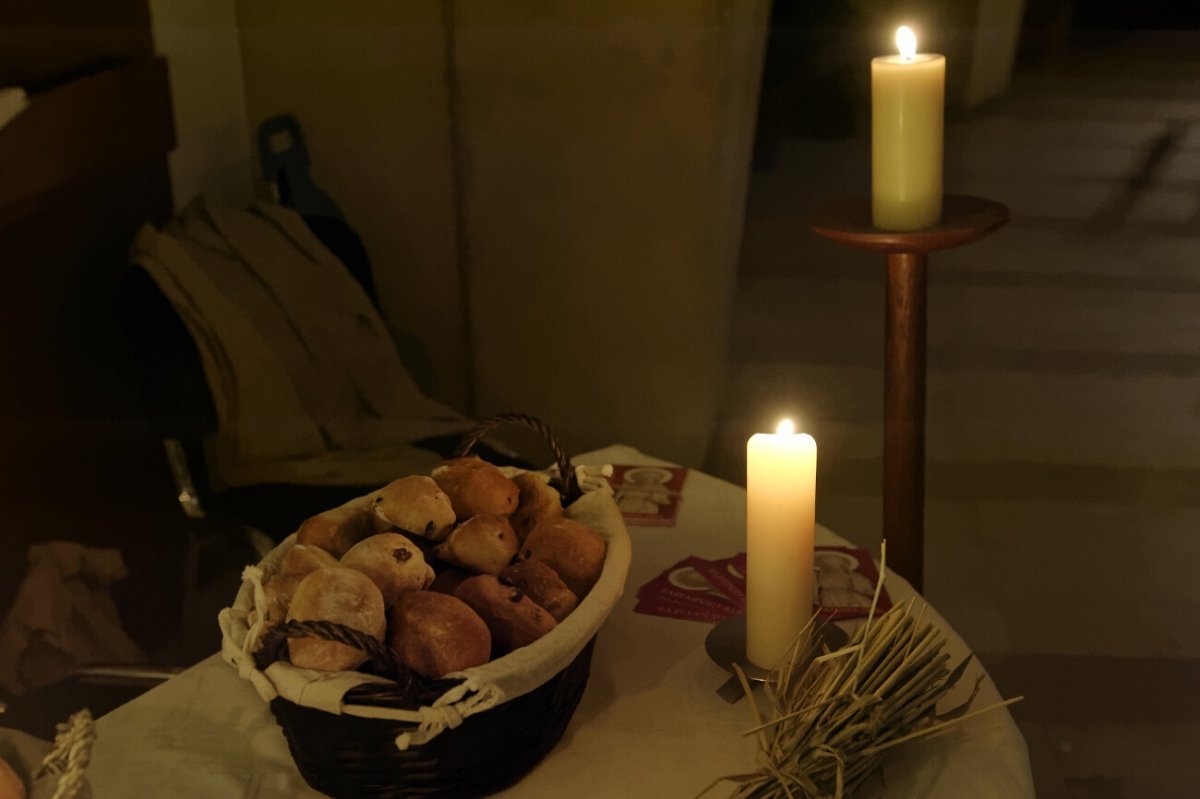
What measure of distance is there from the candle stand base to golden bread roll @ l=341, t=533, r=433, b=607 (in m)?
0.24

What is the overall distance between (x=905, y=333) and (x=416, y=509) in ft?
1.54

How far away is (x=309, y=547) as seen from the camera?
2.77 feet

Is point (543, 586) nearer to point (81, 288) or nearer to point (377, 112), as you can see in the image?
point (81, 288)

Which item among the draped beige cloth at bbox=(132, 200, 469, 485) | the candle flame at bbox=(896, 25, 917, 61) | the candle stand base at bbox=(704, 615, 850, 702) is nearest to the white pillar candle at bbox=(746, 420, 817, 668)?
the candle stand base at bbox=(704, 615, 850, 702)

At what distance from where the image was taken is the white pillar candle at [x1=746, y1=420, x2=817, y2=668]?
868 mm

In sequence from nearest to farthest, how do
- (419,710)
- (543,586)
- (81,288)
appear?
(419,710) < (543,586) < (81,288)

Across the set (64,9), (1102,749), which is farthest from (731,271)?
(64,9)

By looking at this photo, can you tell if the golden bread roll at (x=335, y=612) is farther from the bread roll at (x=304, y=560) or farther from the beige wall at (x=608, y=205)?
the beige wall at (x=608, y=205)

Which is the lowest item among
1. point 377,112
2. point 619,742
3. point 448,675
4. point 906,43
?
point 619,742

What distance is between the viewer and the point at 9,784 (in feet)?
2.06

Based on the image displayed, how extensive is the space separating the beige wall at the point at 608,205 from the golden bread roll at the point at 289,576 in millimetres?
1489

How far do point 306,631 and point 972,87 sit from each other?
2479 mm

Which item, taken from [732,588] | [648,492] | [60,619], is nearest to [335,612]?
[732,588]

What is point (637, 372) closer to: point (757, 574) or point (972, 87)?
point (972, 87)
